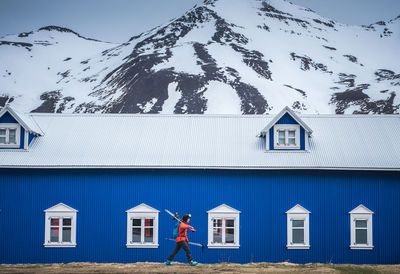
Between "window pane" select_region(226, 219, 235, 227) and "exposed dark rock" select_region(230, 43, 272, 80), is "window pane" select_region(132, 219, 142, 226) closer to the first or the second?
"window pane" select_region(226, 219, 235, 227)

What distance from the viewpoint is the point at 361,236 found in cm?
2334

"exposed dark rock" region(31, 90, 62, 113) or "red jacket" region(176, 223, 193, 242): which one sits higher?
"exposed dark rock" region(31, 90, 62, 113)

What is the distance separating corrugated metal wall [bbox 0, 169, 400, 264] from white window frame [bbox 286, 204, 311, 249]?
22cm

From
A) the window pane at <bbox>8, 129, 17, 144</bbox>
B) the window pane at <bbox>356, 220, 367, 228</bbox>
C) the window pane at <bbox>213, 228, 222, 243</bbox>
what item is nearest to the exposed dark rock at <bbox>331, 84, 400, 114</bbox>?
the window pane at <bbox>356, 220, 367, 228</bbox>

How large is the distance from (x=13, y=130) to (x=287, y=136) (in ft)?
49.0

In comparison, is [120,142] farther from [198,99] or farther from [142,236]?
[198,99]

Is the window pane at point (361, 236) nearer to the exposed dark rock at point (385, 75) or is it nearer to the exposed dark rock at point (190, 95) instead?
the exposed dark rock at point (190, 95)

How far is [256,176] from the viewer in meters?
23.6

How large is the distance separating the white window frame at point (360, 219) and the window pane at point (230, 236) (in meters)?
5.95

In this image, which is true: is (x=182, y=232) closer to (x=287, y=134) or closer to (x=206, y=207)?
(x=206, y=207)

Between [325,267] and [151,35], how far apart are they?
567ft

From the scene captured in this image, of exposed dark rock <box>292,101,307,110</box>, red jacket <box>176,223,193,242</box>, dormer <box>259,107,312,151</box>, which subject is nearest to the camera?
red jacket <box>176,223,193,242</box>

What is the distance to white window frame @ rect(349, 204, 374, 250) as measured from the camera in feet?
75.9

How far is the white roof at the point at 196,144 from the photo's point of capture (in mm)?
23406
